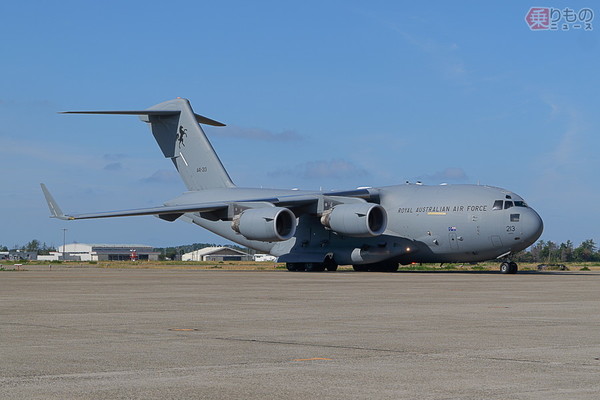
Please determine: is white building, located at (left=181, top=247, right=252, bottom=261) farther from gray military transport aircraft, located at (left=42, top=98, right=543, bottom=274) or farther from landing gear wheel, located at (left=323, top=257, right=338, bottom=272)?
landing gear wheel, located at (left=323, top=257, right=338, bottom=272)

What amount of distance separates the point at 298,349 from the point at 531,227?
100.0ft

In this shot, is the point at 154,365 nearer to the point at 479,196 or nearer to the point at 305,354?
the point at 305,354

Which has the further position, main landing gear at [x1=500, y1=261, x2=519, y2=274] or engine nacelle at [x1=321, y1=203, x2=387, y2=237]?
engine nacelle at [x1=321, y1=203, x2=387, y2=237]

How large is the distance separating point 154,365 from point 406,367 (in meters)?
2.40

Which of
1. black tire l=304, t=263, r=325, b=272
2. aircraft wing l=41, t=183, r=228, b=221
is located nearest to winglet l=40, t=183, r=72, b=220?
aircraft wing l=41, t=183, r=228, b=221

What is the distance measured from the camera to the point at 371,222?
138ft

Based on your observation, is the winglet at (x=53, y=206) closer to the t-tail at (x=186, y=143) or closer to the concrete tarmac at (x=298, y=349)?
the t-tail at (x=186, y=143)

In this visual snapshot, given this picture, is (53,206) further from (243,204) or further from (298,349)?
(298,349)

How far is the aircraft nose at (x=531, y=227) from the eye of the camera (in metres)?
39.4

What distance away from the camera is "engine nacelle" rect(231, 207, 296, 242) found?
135 ft

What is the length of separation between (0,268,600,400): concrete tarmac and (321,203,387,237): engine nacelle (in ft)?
70.5

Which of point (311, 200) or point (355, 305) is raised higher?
→ point (311, 200)

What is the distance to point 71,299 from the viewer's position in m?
19.3

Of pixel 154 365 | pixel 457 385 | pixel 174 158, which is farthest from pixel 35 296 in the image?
pixel 174 158
